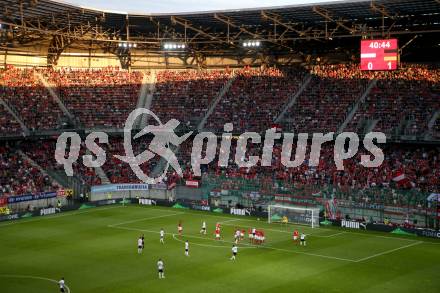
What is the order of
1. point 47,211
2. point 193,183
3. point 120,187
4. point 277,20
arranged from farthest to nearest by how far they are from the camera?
1. point 120,187
2. point 193,183
3. point 277,20
4. point 47,211

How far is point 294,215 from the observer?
53688 millimetres

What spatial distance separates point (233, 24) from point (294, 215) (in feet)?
71.1

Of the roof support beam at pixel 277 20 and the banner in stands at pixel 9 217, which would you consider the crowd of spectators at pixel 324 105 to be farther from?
the banner in stands at pixel 9 217

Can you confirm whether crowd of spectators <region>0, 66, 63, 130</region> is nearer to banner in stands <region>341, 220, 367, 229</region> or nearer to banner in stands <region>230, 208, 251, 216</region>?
banner in stands <region>230, 208, 251, 216</region>

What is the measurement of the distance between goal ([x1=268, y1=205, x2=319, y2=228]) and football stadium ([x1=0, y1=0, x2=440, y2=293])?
12 centimetres

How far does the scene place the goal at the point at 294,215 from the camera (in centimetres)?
5256

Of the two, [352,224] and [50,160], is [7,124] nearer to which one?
[50,160]

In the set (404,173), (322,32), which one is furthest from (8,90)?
(404,173)

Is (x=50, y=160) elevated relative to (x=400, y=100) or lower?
lower

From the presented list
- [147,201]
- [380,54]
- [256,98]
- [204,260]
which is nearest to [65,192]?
[147,201]

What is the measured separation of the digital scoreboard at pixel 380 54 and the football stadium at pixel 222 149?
0.13 metres

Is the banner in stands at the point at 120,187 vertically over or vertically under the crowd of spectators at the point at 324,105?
under

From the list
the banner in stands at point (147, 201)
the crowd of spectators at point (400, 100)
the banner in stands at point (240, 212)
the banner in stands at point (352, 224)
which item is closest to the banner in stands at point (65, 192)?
the banner in stands at point (147, 201)

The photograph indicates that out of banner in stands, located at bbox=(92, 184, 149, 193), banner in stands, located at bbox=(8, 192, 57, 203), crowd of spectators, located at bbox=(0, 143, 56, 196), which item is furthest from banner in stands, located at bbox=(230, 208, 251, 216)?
crowd of spectators, located at bbox=(0, 143, 56, 196)
